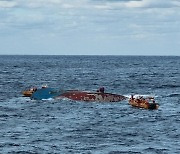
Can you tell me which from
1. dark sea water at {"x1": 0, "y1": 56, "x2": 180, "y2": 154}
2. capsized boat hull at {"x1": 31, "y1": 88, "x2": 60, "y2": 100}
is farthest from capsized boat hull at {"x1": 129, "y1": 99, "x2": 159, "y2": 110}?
capsized boat hull at {"x1": 31, "y1": 88, "x2": 60, "y2": 100}

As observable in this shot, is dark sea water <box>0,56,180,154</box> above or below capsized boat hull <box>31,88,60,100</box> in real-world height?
below

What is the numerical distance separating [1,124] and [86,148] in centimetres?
1528

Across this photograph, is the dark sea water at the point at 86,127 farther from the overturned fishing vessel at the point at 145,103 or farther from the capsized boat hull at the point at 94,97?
the capsized boat hull at the point at 94,97

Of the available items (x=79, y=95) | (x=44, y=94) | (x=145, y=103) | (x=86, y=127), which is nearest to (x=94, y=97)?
(x=79, y=95)

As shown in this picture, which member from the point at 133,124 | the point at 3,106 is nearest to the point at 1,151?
the point at 133,124

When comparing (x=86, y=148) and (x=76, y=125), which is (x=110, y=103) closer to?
(x=76, y=125)

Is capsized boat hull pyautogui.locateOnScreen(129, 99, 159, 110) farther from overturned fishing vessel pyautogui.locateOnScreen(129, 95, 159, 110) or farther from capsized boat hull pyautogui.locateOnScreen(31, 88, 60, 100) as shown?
capsized boat hull pyautogui.locateOnScreen(31, 88, 60, 100)

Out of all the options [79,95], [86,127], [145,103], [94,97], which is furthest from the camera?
[79,95]

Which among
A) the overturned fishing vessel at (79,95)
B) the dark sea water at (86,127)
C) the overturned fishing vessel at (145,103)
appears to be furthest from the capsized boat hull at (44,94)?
the overturned fishing vessel at (145,103)

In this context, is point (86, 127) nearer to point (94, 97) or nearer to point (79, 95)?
point (94, 97)

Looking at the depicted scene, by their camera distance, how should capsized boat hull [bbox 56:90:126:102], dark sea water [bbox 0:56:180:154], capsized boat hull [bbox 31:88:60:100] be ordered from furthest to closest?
1. capsized boat hull [bbox 31:88:60:100]
2. capsized boat hull [bbox 56:90:126:102]
3. dark sea water [bbox 0:56:180:154]

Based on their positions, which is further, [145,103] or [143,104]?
[143,104]

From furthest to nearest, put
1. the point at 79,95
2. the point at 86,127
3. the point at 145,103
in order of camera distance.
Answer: the point at 79,95, the point at 145,103, the point at 86,127

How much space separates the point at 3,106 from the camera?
264 ft
